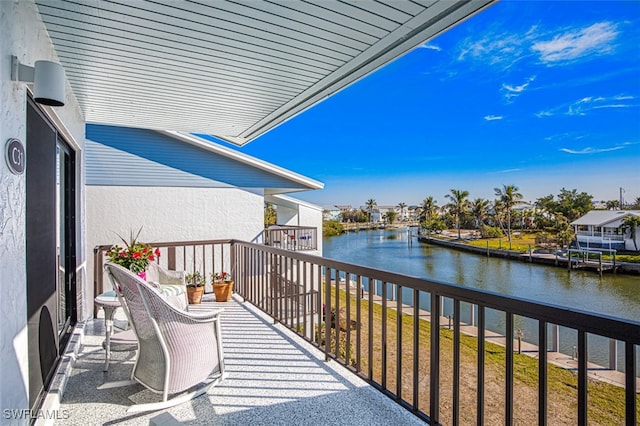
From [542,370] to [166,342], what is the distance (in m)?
2.14

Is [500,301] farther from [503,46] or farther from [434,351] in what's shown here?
[503,46]

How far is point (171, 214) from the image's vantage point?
28.2ft

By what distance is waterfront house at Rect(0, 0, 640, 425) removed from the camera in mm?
1689

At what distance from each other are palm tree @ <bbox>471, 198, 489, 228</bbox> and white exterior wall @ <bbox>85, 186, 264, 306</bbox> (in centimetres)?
4505

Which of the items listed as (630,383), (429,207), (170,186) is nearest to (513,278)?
(429,207)

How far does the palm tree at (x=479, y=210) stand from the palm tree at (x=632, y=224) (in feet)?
54.1

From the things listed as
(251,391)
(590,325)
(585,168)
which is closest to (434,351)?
(590,325)

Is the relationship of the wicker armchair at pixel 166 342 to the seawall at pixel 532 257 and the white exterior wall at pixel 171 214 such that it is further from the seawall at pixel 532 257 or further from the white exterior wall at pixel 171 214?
the seawall at pixel 532 257

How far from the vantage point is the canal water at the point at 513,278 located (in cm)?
1894

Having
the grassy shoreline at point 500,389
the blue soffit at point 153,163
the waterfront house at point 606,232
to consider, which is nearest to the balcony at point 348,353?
the grassy shoreline at point 500,389

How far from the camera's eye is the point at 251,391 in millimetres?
2631

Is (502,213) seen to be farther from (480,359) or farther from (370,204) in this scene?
(480,359)

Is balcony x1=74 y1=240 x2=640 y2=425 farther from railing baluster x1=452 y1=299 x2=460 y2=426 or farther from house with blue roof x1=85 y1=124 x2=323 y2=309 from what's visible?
house with blue roof x1=85 y1=124 x2=323 y2=309

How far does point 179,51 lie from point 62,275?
2434mm
